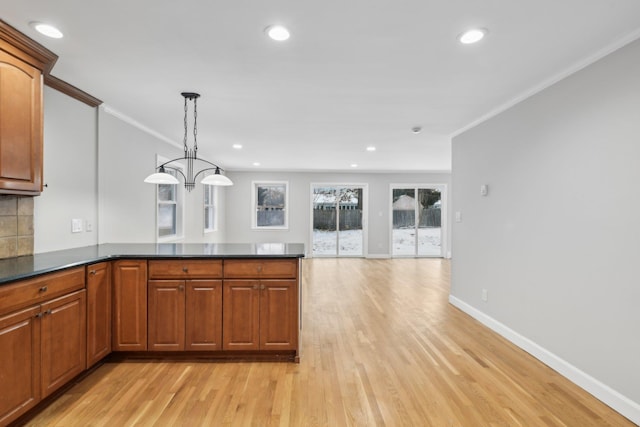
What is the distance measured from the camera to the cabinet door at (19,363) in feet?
5.89

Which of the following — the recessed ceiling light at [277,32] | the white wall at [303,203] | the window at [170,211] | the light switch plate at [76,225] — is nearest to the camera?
the recessed ceiling light at [277,32]

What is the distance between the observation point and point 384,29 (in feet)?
6.61

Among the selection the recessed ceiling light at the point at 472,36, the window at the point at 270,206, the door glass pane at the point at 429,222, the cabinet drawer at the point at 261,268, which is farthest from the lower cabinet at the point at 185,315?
the door glass pane at the point at 429,222

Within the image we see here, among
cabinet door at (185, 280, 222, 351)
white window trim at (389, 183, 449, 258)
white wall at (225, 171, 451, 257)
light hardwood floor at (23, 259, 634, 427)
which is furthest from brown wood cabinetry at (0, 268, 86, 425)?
white window trim at (389, 183, 449, 258)

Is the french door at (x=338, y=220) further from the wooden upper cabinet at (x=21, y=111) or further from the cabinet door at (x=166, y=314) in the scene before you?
the wooden upper cabinet at (x=21, y=111)

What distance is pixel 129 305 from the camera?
9.05 feet

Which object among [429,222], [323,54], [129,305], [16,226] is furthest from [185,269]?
[429,222]

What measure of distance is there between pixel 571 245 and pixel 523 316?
912 millimetres

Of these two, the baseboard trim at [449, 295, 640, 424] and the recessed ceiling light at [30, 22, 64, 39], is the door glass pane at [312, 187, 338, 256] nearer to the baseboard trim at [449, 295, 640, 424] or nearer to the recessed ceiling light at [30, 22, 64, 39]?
the baseboard trim at [449, 295, 640, 424]

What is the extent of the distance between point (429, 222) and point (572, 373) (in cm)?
657

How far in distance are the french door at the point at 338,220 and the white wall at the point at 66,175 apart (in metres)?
5.88

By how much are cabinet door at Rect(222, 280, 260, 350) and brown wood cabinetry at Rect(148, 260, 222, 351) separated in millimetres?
57

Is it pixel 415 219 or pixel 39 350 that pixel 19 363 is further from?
pixel 415 219

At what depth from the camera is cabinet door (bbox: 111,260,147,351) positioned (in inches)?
108
